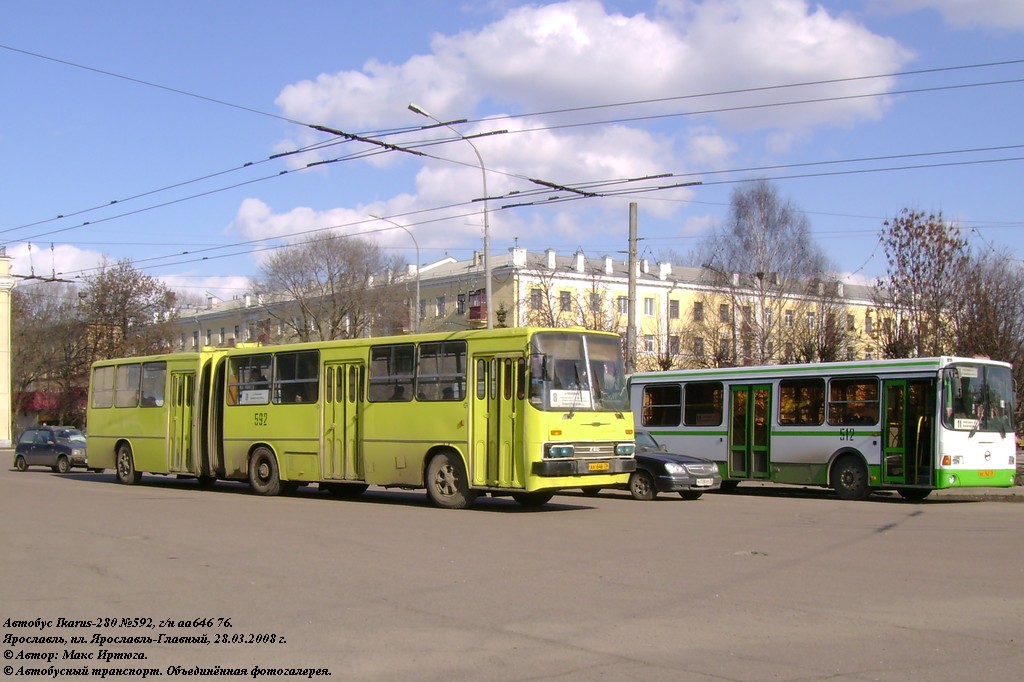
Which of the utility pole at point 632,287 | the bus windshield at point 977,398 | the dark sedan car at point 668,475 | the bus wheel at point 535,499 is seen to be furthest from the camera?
the utility pole at point 632,287

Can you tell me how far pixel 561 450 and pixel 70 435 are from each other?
80.6ft

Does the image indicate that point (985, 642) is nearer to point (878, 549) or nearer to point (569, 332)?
point (878, 549)

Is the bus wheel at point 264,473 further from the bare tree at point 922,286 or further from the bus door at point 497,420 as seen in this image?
the bare tree at point 922,286

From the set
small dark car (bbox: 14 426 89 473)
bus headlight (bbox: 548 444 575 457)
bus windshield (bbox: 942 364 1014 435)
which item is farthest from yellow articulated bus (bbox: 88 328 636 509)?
small dark car (bbox: 14 426 89 473)

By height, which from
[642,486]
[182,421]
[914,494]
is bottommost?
[914,494]

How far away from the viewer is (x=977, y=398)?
21578mm

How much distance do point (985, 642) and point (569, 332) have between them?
10414 mm

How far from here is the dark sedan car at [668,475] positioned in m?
20.5

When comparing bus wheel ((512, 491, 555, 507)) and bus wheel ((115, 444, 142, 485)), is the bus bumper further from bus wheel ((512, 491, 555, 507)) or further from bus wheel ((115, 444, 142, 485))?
bus wheel ((115, 444, 142, 485))

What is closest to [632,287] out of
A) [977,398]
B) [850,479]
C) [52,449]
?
[850,479]

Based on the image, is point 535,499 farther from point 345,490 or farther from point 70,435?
point 70,435

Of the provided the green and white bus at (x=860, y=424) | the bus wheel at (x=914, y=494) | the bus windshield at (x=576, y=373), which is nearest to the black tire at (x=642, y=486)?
the bus windshield at (x=576, y=373)

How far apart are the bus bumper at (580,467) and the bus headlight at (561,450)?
0.36ft

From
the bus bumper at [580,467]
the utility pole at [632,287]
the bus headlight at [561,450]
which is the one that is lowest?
the bus bumper at [580,467]
